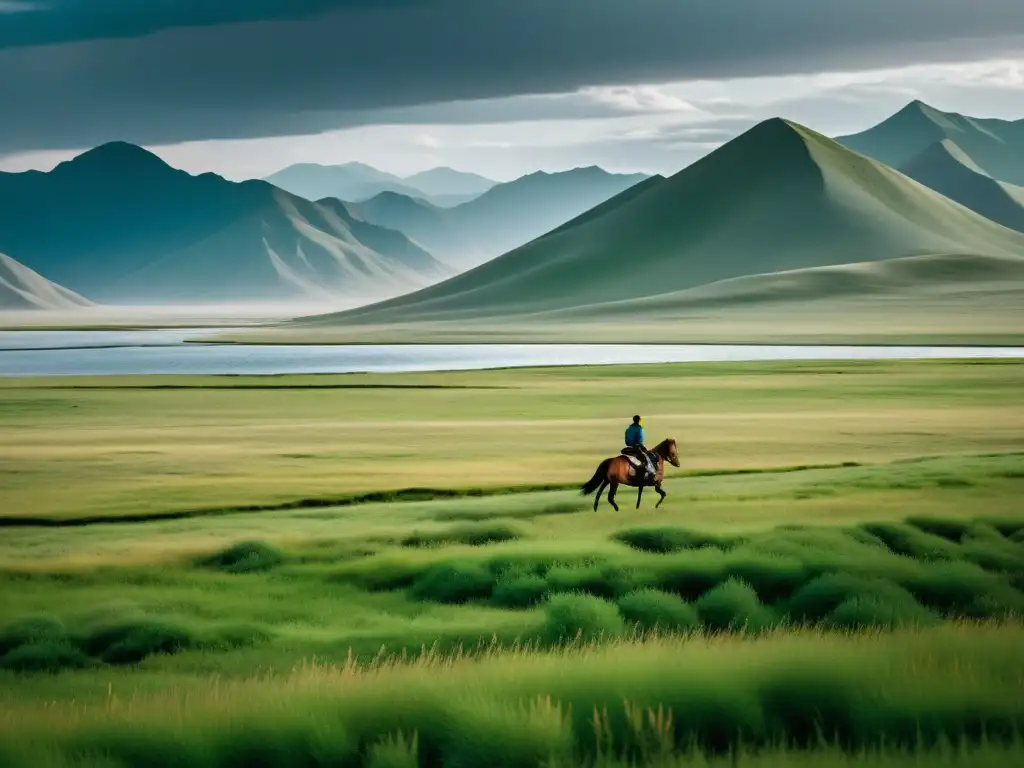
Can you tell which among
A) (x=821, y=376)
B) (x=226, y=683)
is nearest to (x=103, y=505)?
(x=226, y=683)

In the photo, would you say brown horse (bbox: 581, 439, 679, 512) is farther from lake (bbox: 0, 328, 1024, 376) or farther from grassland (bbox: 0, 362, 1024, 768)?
lake (bbox: 0, 328, 1024, 376)

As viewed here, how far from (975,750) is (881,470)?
30.2 m

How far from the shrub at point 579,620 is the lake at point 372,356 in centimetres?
9728

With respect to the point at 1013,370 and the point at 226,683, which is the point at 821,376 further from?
the point at 226,683

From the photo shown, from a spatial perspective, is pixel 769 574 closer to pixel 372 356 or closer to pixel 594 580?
pixel 594 580

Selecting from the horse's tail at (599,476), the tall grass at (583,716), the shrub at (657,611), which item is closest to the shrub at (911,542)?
the horse's tail at (599,476)

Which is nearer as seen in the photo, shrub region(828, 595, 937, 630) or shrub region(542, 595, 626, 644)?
shrub region(542, 595, 626, 644)

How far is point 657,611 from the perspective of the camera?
2227 centimetres

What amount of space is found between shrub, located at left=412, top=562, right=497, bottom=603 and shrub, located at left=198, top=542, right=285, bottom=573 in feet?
10.9

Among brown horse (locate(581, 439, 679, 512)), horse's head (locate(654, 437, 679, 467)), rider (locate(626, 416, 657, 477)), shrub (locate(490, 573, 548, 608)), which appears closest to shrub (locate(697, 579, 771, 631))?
shrub (locate(490, 573, 548, 608))

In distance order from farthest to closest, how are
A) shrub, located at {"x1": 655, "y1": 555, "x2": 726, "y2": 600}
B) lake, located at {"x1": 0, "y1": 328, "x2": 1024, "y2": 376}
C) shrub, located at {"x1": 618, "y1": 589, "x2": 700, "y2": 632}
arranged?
lake, located at {"x1": 0, "y1": 328, "x2": 1024, "y2": 376}
shrub, located at {"x1": 655, "y1": 555, "x2": 726, "y2": 600}
shrub, located at {"x1": 618, "y1": 589, "x2": 700, "y2": 632}

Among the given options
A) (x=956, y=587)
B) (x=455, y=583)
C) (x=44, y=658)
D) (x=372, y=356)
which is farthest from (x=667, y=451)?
(x=372, y=356)

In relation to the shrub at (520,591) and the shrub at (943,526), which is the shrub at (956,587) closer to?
Result: the shrub at (943,526)

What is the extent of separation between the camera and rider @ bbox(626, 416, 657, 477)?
1124 inches
